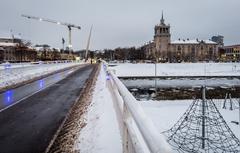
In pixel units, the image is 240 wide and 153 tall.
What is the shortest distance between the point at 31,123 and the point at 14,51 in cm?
12894

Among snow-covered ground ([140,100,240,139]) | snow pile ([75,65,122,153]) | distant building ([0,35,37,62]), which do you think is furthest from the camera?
distant building ([0,35,37,62])

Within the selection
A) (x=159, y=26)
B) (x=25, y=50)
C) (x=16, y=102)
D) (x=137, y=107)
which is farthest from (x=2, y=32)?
(x=137, y=107)

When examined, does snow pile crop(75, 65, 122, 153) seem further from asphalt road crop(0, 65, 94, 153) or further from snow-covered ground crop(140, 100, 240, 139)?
snow-covered ground crop(140, 100, 240, 139)

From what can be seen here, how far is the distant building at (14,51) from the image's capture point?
103 metres

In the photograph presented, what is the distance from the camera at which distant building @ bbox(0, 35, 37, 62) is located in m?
103

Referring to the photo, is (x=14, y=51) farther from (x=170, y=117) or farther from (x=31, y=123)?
(x=31, y=123)

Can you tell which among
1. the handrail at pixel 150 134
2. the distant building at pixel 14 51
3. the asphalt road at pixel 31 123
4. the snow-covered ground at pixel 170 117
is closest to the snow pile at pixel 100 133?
the asphalt road at pixel 31 123

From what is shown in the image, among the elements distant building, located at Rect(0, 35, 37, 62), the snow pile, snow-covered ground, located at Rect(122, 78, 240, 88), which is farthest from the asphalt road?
distant building, located at Rect(0, 35, 37, 62)

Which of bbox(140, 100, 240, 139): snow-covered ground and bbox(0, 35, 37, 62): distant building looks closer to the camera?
bbox(140, 100, 240, 139): snow-covered ground

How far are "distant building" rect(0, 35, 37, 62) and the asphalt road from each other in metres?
82.7

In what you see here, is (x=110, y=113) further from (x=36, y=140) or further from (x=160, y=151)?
(x=160, y=151)

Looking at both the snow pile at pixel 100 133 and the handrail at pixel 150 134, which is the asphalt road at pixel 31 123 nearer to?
the snow pile at pixel 100 133

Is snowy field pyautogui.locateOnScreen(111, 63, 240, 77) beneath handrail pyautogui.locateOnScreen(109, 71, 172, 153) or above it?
beneath

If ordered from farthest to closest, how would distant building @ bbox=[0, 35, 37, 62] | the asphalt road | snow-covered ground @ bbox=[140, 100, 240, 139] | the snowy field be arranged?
distant building @ bbox=[0, 35, 37, 62] < the snowy field < snow-covered ground @ bbox=[140, 100, 240, 139] < the asphalt road
